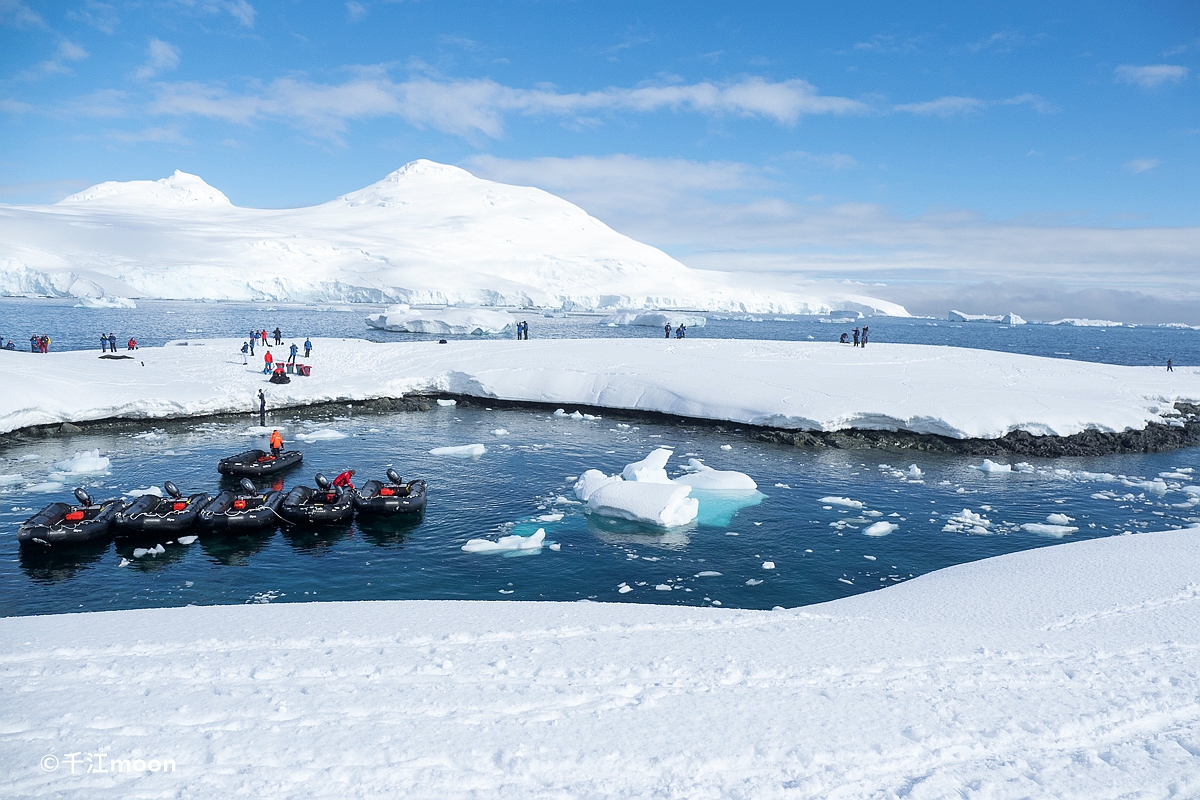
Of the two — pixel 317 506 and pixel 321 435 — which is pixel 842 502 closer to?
pixel 317 506

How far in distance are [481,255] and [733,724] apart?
178750 millimetres

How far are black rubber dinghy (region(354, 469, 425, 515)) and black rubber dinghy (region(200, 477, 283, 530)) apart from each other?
8.27 feet

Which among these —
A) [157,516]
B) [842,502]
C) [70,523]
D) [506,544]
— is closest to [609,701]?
[506,544]

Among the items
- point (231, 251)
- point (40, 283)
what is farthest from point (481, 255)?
A: point (40, 283)

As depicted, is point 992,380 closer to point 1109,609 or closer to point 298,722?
point 1109,609

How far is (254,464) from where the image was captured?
26031 mm

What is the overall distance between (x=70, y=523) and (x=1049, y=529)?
97.3 ft

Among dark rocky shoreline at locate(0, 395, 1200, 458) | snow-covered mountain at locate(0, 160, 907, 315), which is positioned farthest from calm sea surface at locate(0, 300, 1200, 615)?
snow-covered mountain at locate(0, 160, 907, 315)

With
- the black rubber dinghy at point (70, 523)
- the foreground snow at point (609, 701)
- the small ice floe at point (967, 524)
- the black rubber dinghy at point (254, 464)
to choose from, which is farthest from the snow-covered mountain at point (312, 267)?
the foreground snow at point (609, 701)

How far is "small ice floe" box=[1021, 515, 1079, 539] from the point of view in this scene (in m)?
21.4

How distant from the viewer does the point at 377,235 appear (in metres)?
184

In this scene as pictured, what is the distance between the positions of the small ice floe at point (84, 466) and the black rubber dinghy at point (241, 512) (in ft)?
25.1

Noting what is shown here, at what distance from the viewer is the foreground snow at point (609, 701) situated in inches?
282

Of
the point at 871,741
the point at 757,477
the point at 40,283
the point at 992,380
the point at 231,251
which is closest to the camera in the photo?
the point at 871,741
